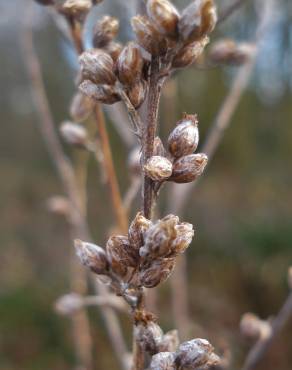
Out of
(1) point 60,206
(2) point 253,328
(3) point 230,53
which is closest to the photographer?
(2) point 253,328

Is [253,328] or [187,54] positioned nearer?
[187,54]

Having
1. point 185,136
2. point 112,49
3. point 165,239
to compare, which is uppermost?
point 112,49

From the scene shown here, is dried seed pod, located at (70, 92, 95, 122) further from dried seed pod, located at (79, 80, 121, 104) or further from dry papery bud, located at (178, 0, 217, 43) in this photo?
dry papery bud, located at (178, 0, 217, 43)

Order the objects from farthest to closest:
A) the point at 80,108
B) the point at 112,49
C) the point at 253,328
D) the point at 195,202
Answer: the point at 195,202 < the point at 253,328 < the point at 80,108 < the point at 112,49

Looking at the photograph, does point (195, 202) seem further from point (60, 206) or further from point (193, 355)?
point (193, 355)

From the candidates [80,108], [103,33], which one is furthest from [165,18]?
[80,108]

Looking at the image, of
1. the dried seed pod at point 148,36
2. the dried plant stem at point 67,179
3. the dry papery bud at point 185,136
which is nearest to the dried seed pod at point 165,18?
the dried seed pod at point 148,36
